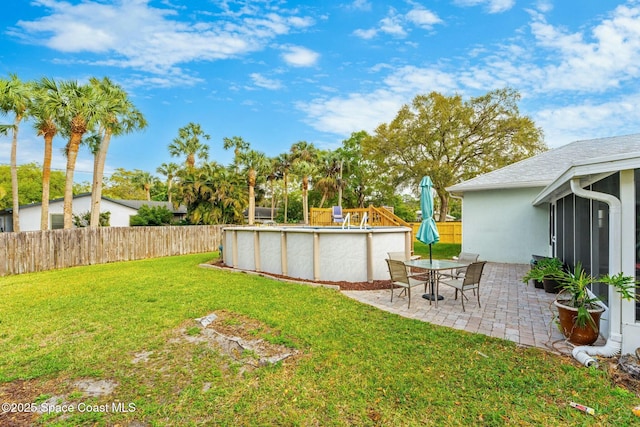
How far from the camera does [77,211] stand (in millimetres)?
22766

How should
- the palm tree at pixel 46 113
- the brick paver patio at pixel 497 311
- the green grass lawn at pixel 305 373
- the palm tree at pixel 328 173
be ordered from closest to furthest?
the green grass lawn at pixel 305 373, the brick paver patio at pixel 497 311, the palm tree at pixel 46 113, the palm tree at pixel 328 173

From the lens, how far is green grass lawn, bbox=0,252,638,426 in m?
2.55

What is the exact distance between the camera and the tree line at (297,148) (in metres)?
12.9

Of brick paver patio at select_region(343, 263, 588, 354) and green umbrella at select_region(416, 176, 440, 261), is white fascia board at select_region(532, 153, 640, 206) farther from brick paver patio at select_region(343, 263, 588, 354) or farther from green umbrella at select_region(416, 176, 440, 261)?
green umbrella at select_region(416, 176, 440, 261)

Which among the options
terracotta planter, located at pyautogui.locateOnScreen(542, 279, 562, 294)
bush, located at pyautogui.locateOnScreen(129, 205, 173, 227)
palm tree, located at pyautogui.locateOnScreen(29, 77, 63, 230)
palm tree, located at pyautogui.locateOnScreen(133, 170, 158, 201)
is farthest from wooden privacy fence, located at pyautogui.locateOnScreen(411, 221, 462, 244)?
palm tree, located at pyautogui.locateOnScreen(133, 170, 158, 201)

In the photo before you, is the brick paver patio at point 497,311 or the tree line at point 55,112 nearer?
the brick paver patio at point 497,311

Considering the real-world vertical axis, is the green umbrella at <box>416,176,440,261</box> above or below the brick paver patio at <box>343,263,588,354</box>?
above

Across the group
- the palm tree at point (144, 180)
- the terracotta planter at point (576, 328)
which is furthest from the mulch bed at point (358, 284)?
the palm tree at point (144, 180)

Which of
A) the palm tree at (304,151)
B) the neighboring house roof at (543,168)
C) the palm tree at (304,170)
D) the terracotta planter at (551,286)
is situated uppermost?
the palm tree at (304,151)

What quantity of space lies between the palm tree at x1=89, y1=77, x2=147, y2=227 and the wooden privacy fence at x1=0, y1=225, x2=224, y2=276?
282cm

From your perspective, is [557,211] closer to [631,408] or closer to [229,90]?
[631,408]

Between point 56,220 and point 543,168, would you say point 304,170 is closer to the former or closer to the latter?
point 56,220

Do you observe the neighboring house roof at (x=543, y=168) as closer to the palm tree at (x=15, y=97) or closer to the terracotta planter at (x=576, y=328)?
the terracotta planter at (x=576, y=328)

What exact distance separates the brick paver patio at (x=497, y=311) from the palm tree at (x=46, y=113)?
14615 mm
